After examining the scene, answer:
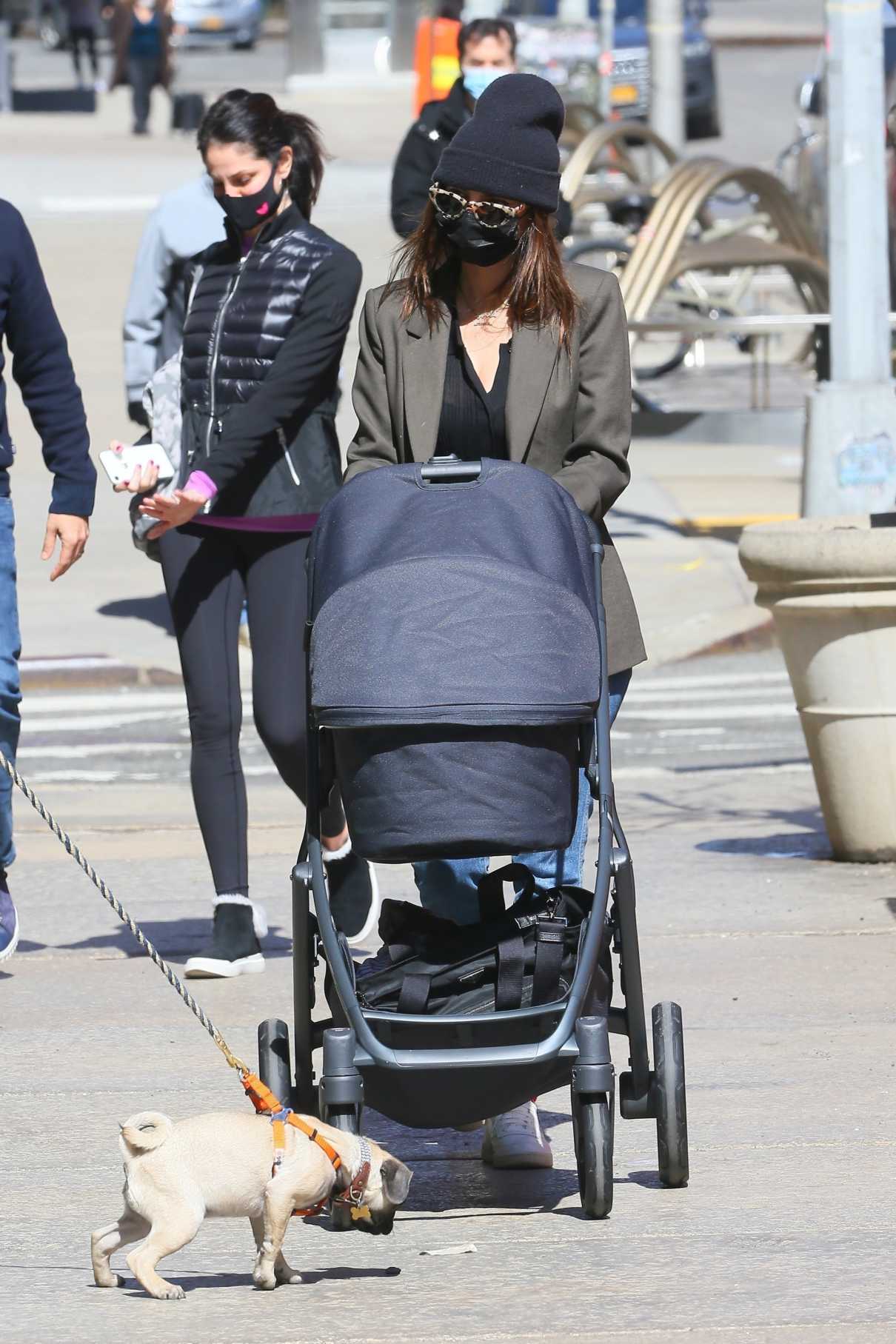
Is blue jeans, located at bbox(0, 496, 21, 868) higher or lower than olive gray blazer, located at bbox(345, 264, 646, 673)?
lower

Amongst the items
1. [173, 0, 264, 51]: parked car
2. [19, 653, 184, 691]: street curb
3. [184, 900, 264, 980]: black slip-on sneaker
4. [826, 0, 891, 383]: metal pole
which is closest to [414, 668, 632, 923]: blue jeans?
[184, 900, 264, 980]: black slip-on sneaker

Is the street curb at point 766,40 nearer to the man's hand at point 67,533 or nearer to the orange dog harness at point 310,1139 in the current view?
the man's hand at point 67,533

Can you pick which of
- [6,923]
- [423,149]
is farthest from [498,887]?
[423,149]

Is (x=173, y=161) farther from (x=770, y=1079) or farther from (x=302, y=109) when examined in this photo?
(x=770, y=1079)

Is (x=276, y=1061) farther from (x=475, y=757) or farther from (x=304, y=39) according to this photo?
(x=304, y=39)

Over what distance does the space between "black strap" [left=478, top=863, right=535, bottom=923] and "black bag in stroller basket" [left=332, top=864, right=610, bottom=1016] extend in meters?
0.06

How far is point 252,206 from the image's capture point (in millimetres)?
5988

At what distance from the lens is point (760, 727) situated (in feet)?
32.3

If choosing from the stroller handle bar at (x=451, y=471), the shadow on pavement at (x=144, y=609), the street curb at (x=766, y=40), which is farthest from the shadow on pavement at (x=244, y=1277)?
the street curb at (x=766, y=40)

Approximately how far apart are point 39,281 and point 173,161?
2308cm

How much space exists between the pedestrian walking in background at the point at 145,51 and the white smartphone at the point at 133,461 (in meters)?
26.2

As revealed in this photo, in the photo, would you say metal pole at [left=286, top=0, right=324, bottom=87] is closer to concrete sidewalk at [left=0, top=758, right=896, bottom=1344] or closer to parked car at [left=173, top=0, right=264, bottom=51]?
parked car at [left=173, top=0, right=264, bottom=51]

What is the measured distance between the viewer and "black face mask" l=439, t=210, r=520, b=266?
448 centimetres

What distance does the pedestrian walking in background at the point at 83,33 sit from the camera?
39.3 m
